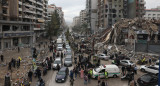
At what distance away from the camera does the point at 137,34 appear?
38.2m

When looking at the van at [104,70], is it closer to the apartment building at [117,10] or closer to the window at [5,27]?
the window at [5,27]

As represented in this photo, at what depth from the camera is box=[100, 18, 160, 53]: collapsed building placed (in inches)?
1184

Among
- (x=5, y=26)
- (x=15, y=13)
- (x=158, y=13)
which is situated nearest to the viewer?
(x=5, y=26)

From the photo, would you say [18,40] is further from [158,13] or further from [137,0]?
[158,13]

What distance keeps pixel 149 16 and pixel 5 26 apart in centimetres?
7792

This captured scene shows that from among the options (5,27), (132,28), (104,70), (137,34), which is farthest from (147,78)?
(5,27)

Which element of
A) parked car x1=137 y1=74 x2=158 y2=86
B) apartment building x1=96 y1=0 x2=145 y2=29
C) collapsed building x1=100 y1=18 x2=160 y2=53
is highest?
apartment building x1=96 y1=0 x2=145 y2=29

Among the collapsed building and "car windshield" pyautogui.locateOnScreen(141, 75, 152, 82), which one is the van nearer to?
"car windshield" pyautogui.locateOnScreen(141, 75, 152, 82)

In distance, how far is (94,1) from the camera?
81938 millimetres

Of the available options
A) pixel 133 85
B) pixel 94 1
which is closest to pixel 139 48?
pixel 133 85

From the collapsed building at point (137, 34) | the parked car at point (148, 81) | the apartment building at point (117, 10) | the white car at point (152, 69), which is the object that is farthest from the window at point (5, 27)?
the apartment building at point (117, 10)

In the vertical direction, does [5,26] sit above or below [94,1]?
below

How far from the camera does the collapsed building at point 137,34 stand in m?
30.1

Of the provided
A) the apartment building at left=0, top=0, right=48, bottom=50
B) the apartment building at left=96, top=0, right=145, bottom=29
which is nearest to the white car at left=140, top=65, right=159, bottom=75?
the apartment building at left=0, top=0, right=48, bottom=50
